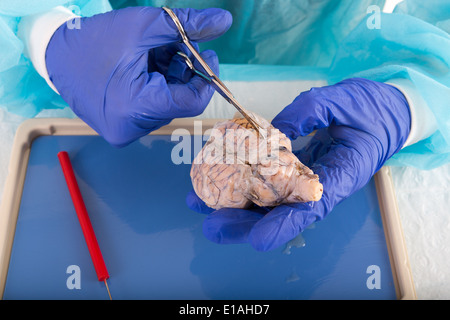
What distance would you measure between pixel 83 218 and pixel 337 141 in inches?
32.4

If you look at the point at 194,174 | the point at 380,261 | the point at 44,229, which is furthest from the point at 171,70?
the point at 380,261

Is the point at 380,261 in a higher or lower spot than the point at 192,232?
lower

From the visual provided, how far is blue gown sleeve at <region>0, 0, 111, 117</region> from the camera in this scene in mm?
1240

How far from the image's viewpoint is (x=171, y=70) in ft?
4.47

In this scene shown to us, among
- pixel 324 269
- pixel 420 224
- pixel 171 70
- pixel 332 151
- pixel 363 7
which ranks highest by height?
pixel 363 7

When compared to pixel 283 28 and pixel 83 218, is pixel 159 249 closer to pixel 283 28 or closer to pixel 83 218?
pixel 83 218

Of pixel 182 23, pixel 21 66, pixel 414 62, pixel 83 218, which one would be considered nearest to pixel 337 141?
pixel 414 62

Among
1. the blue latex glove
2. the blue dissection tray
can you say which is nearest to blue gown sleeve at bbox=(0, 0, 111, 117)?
the blue dissection tray

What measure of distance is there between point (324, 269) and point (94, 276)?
2.28 ft

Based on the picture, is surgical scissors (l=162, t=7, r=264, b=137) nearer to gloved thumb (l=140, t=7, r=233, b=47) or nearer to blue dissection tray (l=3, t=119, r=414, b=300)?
gloved thumb (l=140, t=7, r=233, b=47)

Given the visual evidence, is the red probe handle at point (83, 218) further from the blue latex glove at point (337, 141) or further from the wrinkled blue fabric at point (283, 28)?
the wrinkled blue fabric at point (283, 28)

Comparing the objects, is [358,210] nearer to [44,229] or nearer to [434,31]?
[434,31]

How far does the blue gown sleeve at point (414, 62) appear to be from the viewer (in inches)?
50.0

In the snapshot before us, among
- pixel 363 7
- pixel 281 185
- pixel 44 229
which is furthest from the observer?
pixel 363 7
